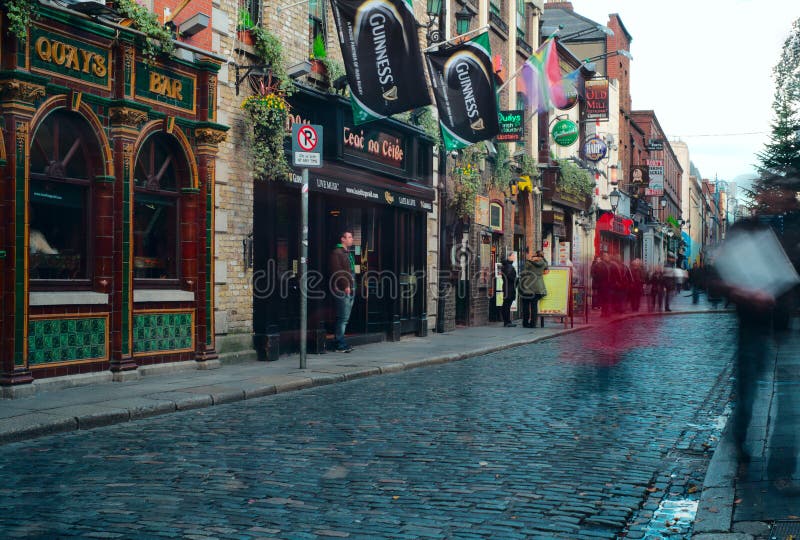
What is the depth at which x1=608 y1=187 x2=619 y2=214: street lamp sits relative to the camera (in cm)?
4384

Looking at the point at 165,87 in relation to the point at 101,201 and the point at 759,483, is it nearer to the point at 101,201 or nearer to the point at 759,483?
the point at 101,201

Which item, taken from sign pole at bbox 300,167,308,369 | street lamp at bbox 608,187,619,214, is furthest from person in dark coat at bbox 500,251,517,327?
street lamp at bbox 608,187,619,214

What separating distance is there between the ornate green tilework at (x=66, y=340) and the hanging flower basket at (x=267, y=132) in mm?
3992

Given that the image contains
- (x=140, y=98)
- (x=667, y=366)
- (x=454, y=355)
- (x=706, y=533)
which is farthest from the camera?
(x=454, y=355)

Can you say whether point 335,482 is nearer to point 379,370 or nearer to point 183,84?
point 379,370

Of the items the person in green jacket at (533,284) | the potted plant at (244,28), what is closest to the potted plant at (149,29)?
the potted plant at (244,28)

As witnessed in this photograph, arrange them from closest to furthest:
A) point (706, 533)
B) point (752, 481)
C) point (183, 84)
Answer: point (706, 533), point (752, 481), point (183, 84)

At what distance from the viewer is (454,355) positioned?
15.3 m

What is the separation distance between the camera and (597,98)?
36719 mm

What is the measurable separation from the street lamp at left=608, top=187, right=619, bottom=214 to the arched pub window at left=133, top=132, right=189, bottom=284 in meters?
33.6

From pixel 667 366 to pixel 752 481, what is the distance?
805 centimetres

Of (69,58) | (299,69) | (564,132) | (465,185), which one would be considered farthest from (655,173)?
(69,58)

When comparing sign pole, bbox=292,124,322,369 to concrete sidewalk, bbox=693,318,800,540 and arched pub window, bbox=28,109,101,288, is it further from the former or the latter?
concrete sidewalk, bbox=693,318,800,540

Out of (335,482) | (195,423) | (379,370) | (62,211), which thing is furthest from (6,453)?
(379,370)
